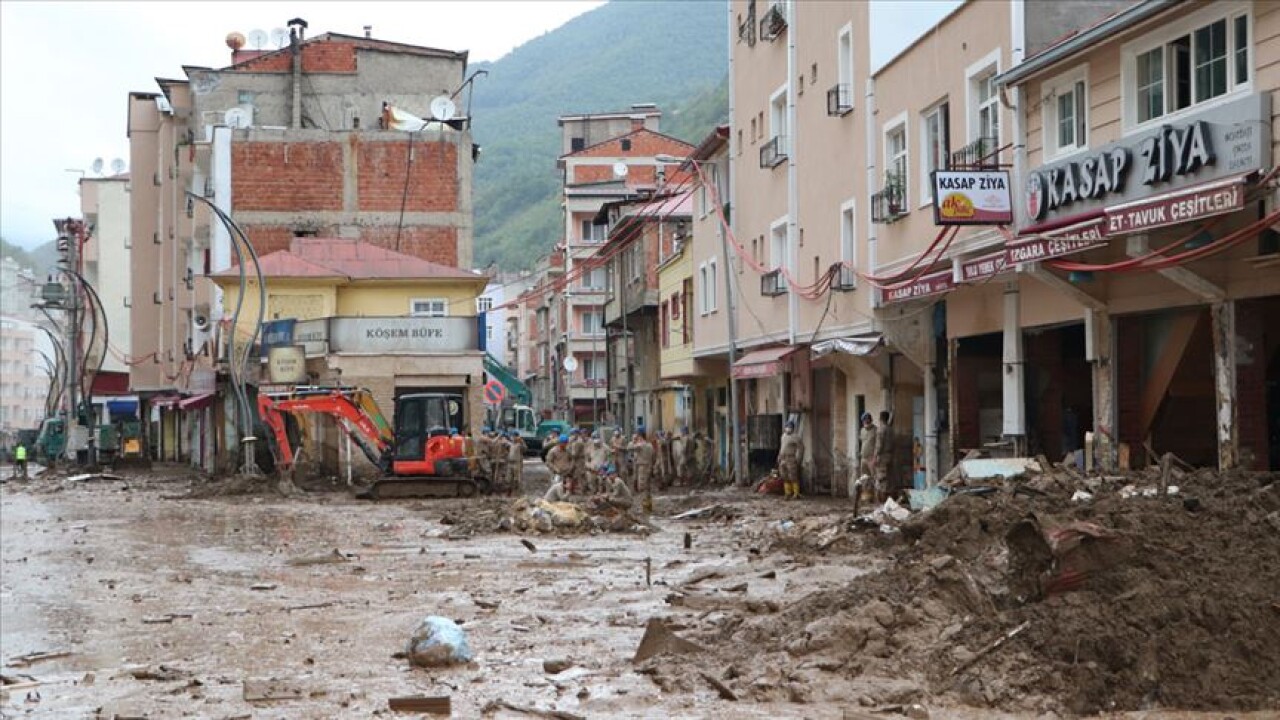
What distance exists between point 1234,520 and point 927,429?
1523 cm

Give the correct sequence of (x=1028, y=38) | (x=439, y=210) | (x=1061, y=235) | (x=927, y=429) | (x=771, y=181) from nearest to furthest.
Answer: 1. (x=1061, y=235)
2. (x=1028, y=38)
3. (x=927, y=429)
4. (x=771, y=181)
5. (x=439, y=210)

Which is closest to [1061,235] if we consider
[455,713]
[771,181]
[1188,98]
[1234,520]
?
[1188,98]

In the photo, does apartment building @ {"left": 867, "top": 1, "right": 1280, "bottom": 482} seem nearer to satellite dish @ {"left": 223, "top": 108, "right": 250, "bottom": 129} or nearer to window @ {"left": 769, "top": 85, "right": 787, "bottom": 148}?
window @ {"left": 769, "top": 85, "right": 787, "bottom": 148}

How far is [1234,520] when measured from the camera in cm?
1159

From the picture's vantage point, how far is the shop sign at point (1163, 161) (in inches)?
612

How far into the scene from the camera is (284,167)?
56250mm

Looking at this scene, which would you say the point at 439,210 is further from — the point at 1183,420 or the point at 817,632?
the point at 817,632

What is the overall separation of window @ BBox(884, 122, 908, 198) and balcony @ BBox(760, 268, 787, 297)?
7.33m

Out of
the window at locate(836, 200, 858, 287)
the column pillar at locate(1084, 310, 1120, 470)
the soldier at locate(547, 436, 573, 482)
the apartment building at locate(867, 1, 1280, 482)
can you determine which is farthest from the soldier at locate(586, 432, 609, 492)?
the column pillar at locate(1084, 310, 1120, 470)

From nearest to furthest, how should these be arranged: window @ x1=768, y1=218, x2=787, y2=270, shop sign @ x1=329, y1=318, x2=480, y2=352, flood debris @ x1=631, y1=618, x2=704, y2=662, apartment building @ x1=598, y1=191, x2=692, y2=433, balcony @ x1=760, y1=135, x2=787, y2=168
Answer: flood debris @ x1=631, y1=618, x2=704, y2=662
balcony @ x1=760, y1=135, x2=787, y2=168
window @ x1=768, y1=218, x2=787, y2=270
shop sign @ x1=329, y1=318, x2=480, y2=352
apartment building @ x1=598, y1=191, x2=692, y2=433

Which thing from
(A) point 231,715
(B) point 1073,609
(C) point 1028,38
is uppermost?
(C) point 1028,38

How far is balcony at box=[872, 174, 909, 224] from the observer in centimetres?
2564

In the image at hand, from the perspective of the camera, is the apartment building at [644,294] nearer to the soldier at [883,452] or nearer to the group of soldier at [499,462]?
the group of soldier at [499,462]

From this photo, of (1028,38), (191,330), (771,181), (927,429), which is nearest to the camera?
(1028,38)
